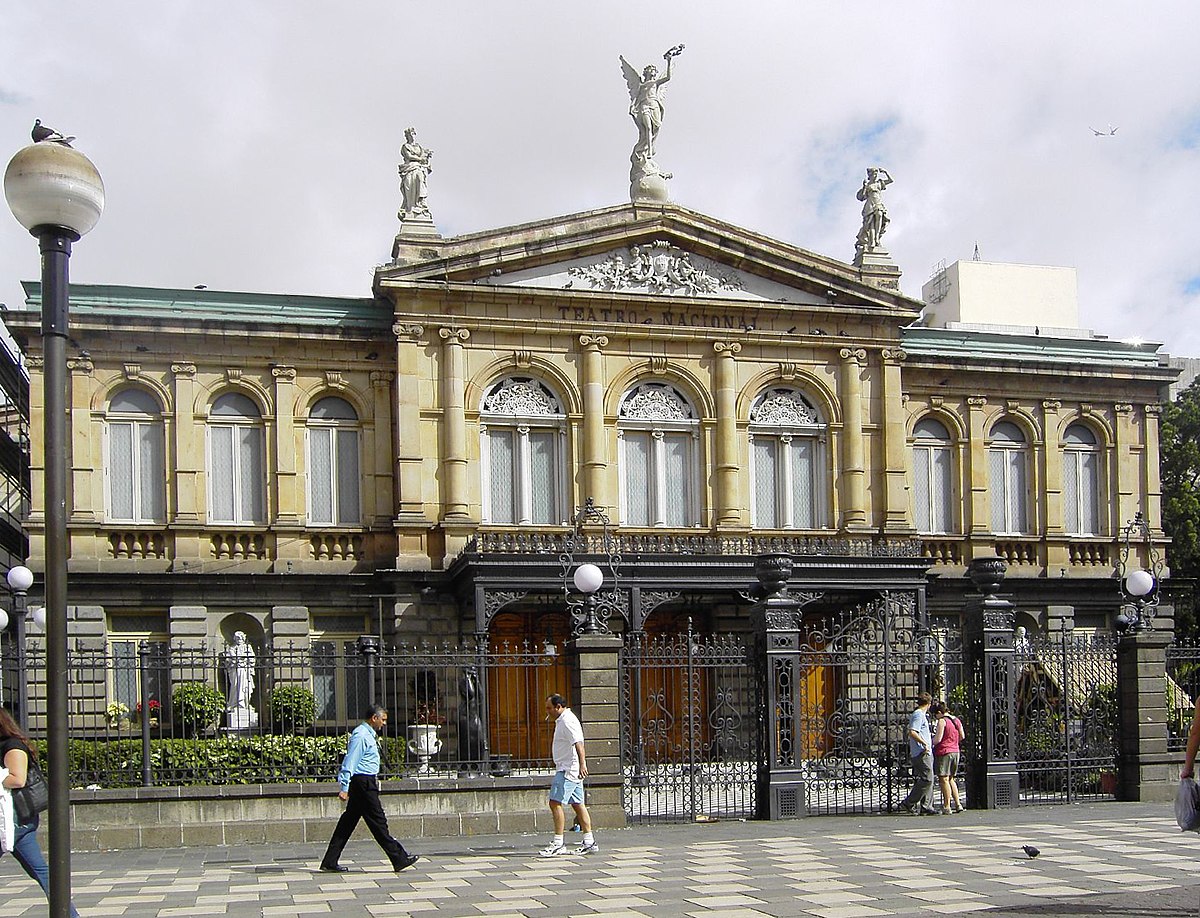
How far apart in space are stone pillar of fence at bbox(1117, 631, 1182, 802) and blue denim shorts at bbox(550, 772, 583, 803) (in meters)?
9.84

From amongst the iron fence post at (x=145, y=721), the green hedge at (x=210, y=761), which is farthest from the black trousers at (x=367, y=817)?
the iron fence post at (x=145, y=721)

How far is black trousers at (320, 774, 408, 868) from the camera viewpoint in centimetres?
1570

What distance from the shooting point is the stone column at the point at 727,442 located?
3241cm

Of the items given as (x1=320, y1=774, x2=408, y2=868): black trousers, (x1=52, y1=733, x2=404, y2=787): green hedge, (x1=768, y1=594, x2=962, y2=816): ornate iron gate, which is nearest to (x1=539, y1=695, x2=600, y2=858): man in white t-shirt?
(x1=320, y1=774, x2=408, y2=868): black trousers

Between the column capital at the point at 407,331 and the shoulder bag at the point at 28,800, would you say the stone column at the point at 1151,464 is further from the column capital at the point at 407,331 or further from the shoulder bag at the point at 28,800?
the shoulder bag at the point at 28,800

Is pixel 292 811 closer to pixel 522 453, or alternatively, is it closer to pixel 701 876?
pixel 701 876

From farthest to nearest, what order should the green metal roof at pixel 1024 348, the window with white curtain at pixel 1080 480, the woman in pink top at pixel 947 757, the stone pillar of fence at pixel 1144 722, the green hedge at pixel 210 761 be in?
the window with white curtain at pixel 1080 480
the green metal roof at pixel 1024 348
the stone pillar of fence at pixel 1144 722
the woman in pink top at pixel 947 757
the green hedge at pixel 210 761

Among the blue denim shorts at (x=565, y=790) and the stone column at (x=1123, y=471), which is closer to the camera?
the blue denim shorts at (x=565, y=790)

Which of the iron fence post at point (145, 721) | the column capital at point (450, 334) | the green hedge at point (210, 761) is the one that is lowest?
the green hedge at point (210, 761)

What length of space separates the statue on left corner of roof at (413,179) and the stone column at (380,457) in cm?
→ 349

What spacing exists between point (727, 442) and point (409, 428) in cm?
692

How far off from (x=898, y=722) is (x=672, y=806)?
663 cm

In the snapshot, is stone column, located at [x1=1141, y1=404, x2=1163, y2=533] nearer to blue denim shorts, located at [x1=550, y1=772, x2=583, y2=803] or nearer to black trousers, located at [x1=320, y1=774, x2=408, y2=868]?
blue denim shorts, located at [x1=550, y1=772, x2=583, y2=803]

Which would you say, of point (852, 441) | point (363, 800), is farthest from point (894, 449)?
point (363, 800)
